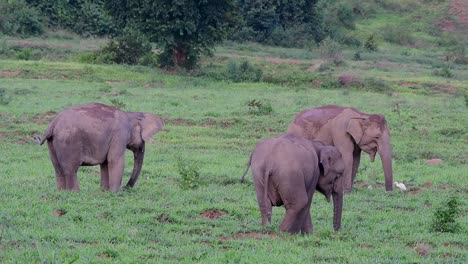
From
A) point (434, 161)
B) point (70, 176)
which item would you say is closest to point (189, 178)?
point (70, 176)

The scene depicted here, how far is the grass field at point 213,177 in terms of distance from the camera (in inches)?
372

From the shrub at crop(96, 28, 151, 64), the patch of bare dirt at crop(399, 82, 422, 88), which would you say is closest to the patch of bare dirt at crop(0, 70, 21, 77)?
the shrub at crop(96, 28, 151, 64)

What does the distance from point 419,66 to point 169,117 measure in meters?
19.3

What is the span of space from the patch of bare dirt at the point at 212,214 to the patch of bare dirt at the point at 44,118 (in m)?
9.84

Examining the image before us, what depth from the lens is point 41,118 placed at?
21359 mm

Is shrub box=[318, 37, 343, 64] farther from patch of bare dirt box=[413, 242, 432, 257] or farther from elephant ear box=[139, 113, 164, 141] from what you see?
patch of bare dirt box=[413, 242, 432, 257]

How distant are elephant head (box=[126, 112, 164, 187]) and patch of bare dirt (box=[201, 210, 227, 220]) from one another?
2.15 metres

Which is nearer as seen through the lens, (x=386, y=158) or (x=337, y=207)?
(x=337, y=207)

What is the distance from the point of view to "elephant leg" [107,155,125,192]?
519 inches

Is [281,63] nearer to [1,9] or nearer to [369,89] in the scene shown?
[369,89]

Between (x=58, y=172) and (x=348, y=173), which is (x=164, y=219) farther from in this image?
(x=348, y=173)

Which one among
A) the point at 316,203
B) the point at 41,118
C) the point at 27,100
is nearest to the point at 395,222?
the point at 316,203

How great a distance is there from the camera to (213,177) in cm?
1554

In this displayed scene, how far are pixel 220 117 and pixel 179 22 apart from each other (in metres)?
10.8
